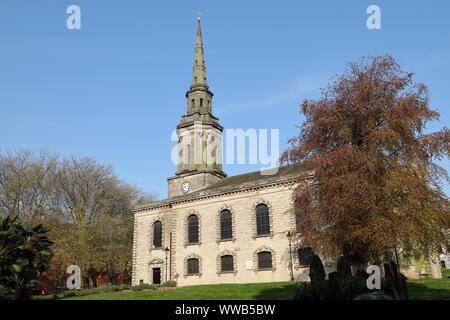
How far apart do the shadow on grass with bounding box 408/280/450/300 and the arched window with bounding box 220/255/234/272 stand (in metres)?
15.0

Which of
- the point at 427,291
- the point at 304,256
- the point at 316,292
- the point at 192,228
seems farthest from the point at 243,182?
the point at 316,292

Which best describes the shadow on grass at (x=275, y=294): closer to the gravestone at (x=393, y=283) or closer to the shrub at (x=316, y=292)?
the shrub at (x=316, y=292)

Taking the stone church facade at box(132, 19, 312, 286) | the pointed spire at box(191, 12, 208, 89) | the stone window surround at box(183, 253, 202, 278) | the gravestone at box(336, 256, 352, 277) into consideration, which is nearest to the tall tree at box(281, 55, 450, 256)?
the gravestone at box(336, 256, 352, 277)

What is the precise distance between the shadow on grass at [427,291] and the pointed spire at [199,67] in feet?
112

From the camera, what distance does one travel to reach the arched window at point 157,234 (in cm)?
3832

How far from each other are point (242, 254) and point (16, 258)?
1847 centimetres

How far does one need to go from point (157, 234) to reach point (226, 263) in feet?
29.4

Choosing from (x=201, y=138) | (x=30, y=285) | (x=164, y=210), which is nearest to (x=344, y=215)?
(x=30, y=285)

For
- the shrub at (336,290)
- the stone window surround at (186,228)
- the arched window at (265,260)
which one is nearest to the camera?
the shrub at (336,290)

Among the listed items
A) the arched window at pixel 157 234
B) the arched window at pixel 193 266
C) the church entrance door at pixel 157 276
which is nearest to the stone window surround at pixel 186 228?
the arched window at pixel 193 266

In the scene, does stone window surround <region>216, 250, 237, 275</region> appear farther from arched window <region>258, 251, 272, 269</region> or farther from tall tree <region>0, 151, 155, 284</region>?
tall tree <region>0, 151, 155, 284</region>

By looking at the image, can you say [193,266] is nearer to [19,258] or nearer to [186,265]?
[186,265]

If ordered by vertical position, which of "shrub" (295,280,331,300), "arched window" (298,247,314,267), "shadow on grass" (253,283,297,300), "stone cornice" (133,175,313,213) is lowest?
"shadow on grass" (253,283,297,300)

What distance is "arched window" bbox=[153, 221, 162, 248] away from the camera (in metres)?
38.3
